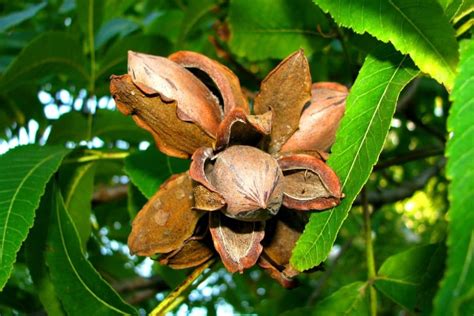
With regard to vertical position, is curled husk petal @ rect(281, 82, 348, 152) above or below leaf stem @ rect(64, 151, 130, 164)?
above

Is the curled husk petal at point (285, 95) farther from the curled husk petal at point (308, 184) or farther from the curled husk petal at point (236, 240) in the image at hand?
the curled husk petal at point (236, 240)

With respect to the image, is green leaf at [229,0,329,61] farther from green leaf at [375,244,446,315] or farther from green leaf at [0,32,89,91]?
green leaf at [375,244,446,315]

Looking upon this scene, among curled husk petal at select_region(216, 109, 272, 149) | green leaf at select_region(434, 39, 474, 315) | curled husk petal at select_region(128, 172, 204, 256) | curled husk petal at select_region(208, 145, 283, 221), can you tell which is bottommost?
curled husk petal at select_region(128, 172, 204, 256)

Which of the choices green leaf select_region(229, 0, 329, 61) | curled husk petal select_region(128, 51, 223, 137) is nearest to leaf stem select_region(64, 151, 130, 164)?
green leaf select_region(229, 0, 329, 61)

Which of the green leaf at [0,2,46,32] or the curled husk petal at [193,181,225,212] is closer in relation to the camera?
the curled husk petal at [193,181,225,212]

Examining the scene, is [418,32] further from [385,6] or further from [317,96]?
[317,96]

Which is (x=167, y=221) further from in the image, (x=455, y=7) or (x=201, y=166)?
(x=455, y=7)
